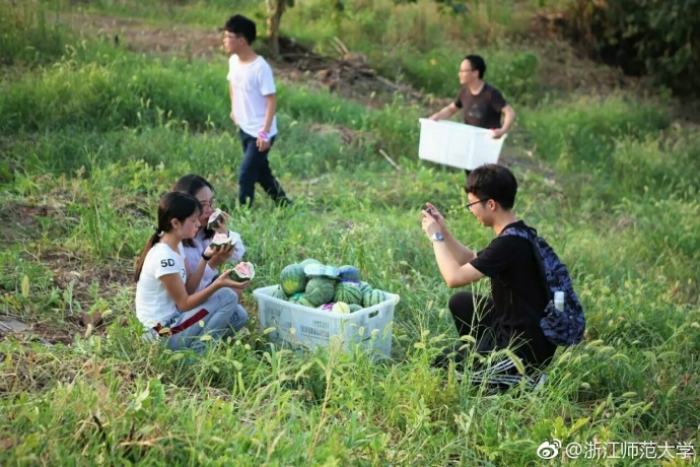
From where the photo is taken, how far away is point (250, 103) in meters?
7.16

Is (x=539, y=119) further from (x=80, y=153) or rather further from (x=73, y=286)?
(x=73, y=286)

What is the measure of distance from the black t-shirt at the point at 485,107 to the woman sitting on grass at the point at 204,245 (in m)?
3.70

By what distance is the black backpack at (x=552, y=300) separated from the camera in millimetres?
4531

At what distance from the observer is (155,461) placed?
340 centimetres

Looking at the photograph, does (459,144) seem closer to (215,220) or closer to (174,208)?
(215,220)

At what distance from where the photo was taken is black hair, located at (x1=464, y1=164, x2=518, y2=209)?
15.1 feet

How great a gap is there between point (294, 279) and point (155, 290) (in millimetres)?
777

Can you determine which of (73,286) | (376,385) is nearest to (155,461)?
(376,385)

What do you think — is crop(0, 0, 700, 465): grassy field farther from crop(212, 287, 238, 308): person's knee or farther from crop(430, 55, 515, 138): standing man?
crop(430, 55, 515, 138): standing man

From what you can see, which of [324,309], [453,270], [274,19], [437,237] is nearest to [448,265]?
[453,270]

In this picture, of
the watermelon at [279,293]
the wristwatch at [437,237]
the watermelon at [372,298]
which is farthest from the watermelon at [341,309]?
the wristwatch at [437,237]

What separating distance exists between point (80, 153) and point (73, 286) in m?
2.71

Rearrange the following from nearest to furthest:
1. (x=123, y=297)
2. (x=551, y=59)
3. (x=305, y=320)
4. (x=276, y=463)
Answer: (x=276, y=463), (x=305, y=320), (x=123, y=297), (x=551, y=59)

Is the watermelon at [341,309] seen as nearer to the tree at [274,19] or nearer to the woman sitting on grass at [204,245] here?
the woman sitting on grass at [204,245]
